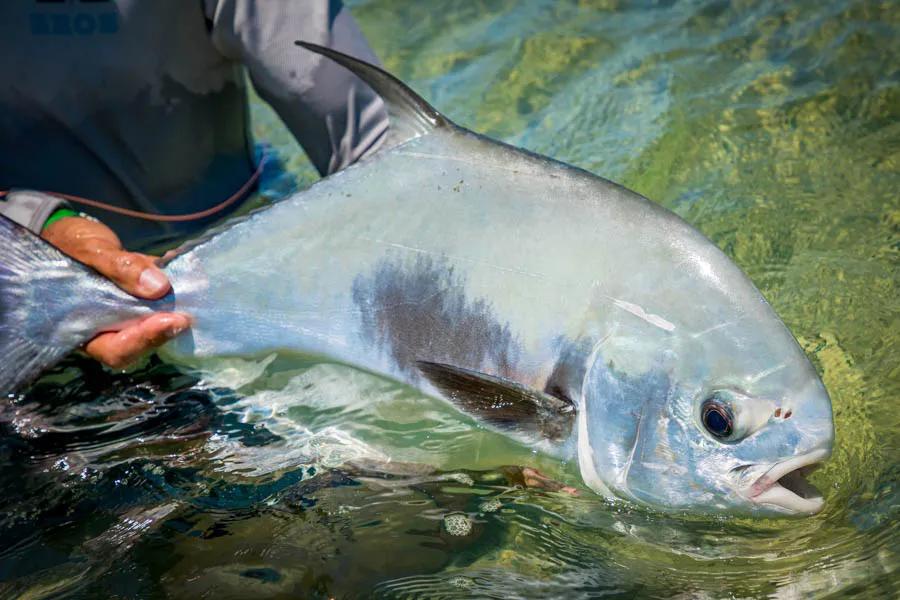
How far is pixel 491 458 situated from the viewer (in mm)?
2311

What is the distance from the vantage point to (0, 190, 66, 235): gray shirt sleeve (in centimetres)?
261

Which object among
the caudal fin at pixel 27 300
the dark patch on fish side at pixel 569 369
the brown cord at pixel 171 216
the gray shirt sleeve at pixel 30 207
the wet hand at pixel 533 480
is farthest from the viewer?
the brown cord at pixel 171 216

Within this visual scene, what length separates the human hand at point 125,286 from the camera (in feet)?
7.69

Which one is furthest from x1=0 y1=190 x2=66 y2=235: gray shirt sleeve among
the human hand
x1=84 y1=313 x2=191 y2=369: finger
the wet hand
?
the wet hand

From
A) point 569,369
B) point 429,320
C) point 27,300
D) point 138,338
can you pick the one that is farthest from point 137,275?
point 569,369

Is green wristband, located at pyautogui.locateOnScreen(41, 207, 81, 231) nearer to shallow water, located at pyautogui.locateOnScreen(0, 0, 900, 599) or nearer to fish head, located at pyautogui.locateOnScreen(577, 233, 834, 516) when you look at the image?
shallow water, located at pyautogui.locateOnScreen(0, 0, 900, 599)

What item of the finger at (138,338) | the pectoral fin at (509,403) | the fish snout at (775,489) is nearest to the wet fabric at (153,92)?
the finger at (138,338)

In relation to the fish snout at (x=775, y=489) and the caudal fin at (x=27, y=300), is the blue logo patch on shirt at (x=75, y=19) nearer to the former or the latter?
the caudal fin at (x=27, y=300)

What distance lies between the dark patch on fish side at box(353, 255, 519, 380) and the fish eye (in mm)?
430

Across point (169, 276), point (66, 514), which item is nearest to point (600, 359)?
point (169, 276)

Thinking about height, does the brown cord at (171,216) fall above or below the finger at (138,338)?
above

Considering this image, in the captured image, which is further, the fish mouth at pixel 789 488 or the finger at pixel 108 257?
the finger at pixel 108 257

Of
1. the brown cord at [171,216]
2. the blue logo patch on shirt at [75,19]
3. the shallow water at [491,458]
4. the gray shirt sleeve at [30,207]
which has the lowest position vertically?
the shallow water at [491,458]

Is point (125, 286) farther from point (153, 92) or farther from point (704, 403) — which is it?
point (704, 403)
